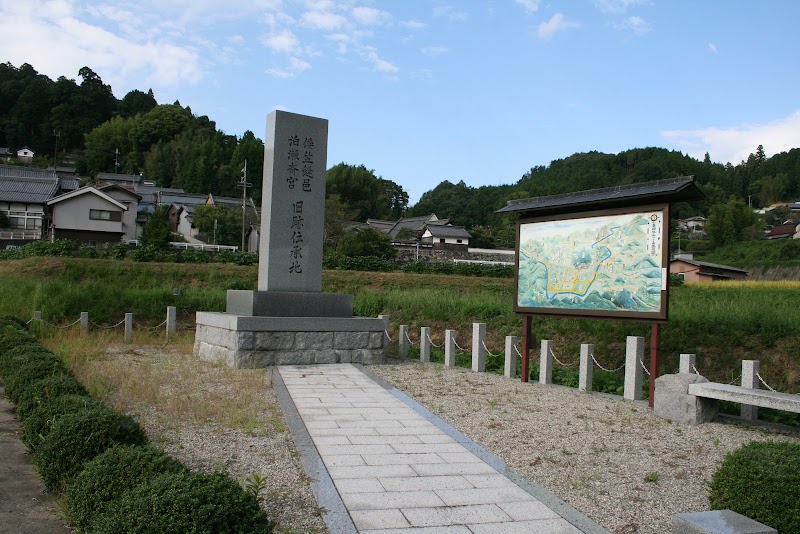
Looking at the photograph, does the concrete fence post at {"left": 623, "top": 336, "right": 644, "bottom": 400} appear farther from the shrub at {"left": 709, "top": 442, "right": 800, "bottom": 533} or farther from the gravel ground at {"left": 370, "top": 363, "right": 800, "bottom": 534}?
the shrub at {"left": 709, "top": 442, "right": 800, "bottom": 533}

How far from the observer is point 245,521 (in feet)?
8.87

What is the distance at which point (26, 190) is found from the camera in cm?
3822

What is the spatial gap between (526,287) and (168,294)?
11.5 meters

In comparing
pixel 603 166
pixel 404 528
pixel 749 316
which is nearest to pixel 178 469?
pixel 404 528

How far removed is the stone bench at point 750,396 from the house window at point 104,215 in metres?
39.0

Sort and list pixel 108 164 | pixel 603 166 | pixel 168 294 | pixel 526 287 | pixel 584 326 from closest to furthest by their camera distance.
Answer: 1. pixel 526 287
2. pixel 584 326
3. pixel 168 294
4. pixel 603 166
5. pixel 108 164

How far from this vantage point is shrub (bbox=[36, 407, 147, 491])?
12.4ft

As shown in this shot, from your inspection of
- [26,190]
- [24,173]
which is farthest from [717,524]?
[24,173]

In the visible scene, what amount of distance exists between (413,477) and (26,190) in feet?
138

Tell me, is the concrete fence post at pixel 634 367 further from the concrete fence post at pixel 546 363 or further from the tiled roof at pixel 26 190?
the tiled roof at pixel 26 190

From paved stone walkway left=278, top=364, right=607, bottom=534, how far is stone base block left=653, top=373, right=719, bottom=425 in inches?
101

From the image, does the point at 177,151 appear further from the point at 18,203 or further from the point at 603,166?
the point at 603,166

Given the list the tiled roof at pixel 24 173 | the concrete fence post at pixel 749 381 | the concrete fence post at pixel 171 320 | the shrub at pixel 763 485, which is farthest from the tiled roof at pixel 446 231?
the shrub at pixel 763 485

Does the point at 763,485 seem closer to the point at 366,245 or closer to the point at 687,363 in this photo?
the point at 687,363
